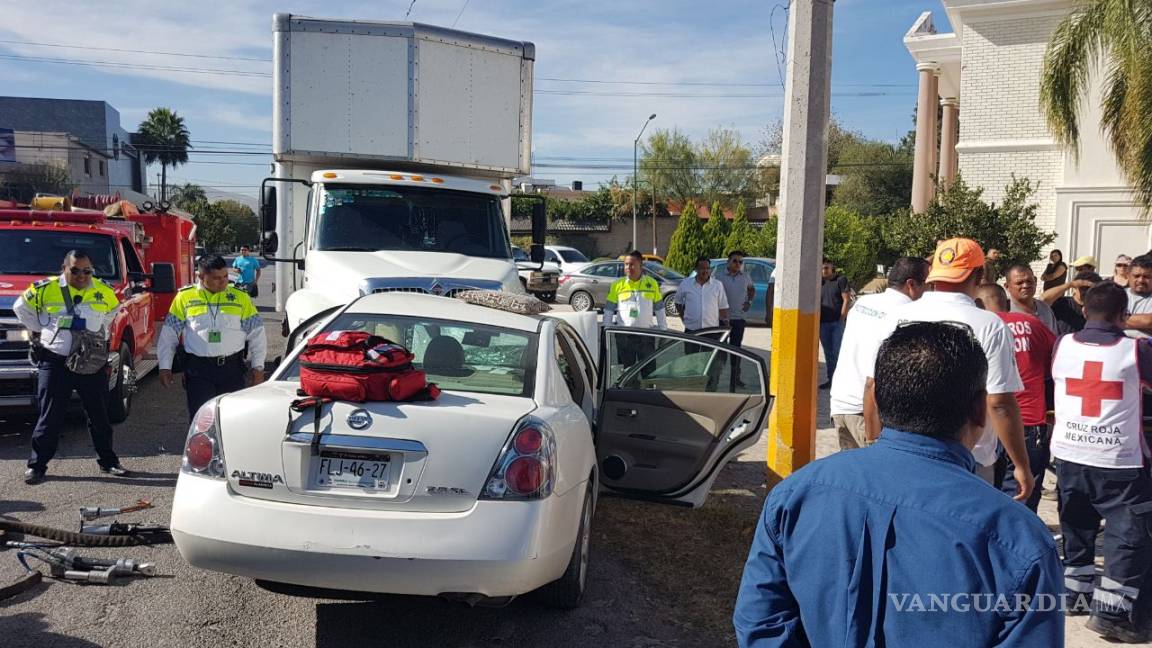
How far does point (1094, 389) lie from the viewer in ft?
15.4

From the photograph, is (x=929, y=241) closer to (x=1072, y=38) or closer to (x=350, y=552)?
(x=1072, y=38)

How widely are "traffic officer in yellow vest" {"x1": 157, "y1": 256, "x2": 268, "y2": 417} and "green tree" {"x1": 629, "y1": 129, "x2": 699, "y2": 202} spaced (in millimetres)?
50052

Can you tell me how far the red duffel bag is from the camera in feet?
13.4

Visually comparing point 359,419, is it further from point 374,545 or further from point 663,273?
point 663,273

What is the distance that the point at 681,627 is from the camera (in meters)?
4.63

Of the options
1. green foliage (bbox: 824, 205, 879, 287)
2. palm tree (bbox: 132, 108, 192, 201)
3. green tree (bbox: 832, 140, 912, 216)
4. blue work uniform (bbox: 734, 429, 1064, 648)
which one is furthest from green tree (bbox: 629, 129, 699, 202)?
blue work uniform (bbox: 734, 429, 1064, 648)

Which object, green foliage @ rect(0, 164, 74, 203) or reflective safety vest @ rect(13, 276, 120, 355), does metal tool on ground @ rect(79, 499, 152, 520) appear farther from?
green foliage @ rect(0, 164, 74, 203)

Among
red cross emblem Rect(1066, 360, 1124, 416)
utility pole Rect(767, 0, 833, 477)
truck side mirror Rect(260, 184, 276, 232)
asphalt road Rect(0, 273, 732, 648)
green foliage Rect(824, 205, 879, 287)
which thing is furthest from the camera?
green foliage Rect(824, 205, 879, 287)

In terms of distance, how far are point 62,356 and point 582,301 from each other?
684 inches

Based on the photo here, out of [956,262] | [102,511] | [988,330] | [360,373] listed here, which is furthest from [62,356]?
[988,330]

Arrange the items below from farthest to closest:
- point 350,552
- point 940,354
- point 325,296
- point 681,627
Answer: point 325,296
point 681,627
point 350,552
point 940,354

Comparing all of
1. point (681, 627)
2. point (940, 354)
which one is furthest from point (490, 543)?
point (940, 354)

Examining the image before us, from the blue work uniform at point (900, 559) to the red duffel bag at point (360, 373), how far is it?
2.52m

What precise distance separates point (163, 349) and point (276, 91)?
399 cm
